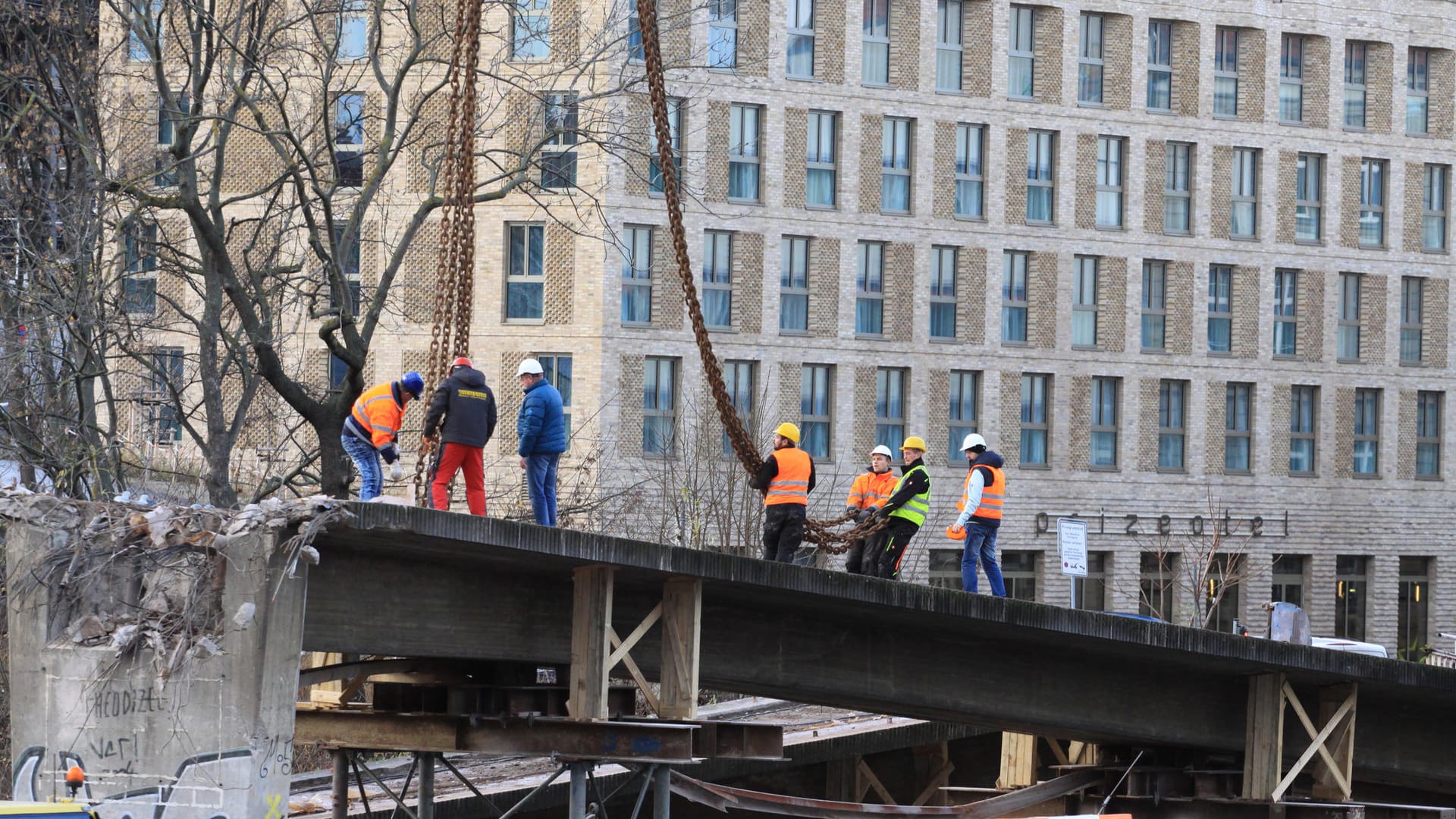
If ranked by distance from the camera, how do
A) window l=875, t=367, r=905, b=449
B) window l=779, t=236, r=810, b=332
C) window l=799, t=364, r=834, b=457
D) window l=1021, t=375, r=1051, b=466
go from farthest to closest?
window l=1021, t=375, r=1051, b=466
window l=875, t=367, r=905, b=449
window l=779, t=236, r=810, b=332
window l=799, t=364, r=834, b=457

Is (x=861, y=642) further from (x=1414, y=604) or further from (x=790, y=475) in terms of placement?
(x=1414, y=604)

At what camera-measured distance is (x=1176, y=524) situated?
56844 millimetres

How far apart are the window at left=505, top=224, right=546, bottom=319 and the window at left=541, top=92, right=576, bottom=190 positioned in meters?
1.40

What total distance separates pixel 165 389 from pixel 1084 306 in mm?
29185

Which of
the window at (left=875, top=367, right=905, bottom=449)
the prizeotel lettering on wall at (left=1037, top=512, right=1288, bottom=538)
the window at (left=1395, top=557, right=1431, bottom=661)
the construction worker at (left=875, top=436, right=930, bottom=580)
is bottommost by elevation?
the window at (left=1395, top=557, right=1431, bottom=661)

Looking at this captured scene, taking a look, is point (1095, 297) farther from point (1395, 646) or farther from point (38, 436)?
point (38, 436)

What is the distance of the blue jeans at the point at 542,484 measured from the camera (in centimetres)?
1894

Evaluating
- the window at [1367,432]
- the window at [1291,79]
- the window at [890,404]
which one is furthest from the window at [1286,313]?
the window at [890,404]

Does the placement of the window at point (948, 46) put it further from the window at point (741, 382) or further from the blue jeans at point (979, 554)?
the blue jeans at point (979, 554)

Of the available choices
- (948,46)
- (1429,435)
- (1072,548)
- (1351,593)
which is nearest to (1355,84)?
(1429,435)

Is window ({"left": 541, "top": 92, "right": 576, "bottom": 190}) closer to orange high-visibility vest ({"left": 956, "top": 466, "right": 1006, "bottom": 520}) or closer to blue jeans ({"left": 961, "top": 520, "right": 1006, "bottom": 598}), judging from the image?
orange high-visibility vest ({"left": 956, "top": 466, "right": 1006, "bottom": 520})

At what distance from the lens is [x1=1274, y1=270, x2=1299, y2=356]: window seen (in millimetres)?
57969

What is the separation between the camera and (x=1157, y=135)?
5619 cm

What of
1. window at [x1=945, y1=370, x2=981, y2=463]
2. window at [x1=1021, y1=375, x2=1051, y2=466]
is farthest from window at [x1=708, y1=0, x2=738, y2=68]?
window at [x1=1021, y1=375, x2=1051, y2=466]
